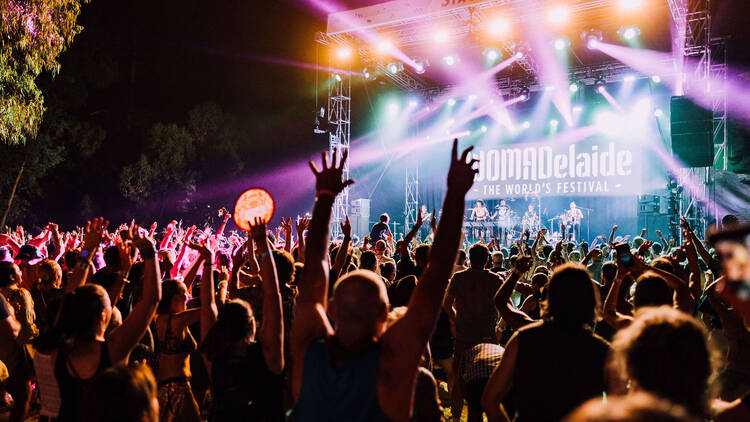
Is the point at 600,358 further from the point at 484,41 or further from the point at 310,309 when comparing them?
the point at 484,41

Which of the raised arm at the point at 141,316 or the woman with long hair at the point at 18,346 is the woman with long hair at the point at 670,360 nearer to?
the raised arm at the point at 141,316

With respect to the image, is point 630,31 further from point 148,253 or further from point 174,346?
point 148,253

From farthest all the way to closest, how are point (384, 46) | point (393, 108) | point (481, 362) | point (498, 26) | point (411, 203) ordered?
point (411, 203) → point (393, 108) → point (384, 46) → point (498, 26) → point (481, 362)

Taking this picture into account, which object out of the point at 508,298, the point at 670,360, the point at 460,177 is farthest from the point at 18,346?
the point at 670,360

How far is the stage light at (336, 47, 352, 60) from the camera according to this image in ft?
54.4

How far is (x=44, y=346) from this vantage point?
241cm

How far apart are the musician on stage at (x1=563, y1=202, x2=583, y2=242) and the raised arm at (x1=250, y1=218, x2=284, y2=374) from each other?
18.8 m

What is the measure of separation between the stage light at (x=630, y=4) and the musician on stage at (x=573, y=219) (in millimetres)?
8356

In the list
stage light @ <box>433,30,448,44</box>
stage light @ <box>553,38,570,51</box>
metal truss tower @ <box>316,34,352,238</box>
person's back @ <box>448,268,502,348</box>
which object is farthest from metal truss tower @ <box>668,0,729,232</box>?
metal truss tower @ <box>316,34,352,238</box>

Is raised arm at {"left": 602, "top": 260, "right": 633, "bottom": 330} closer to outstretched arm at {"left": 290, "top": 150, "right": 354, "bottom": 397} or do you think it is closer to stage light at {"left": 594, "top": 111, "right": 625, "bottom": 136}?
outstretched arm at {"left": 290, "top": 150, "right": 354, "bottom": 397}

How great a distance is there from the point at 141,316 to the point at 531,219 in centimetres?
1934

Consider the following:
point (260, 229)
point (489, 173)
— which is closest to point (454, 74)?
point (489, 173)

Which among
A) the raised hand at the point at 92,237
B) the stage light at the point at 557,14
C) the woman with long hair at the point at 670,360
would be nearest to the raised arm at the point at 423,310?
the woman with long hair at the point at 670,360

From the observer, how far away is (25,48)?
10328mm
